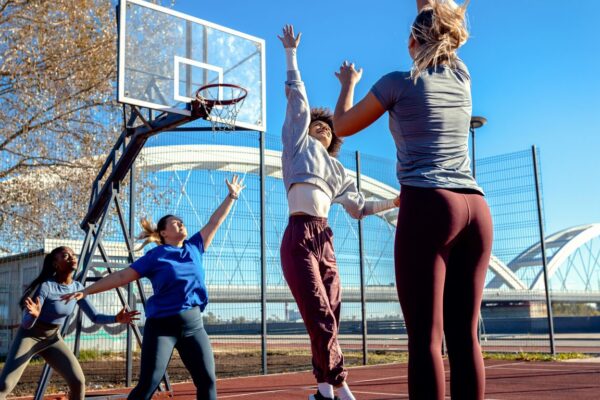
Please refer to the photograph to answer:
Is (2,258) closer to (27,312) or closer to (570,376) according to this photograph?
(27,312)

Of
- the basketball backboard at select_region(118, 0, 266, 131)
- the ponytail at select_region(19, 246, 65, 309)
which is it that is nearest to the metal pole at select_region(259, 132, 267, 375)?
the basketball backboard at select_region(118, 0, 266, 131)

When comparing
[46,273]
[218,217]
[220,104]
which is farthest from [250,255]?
[218,217]

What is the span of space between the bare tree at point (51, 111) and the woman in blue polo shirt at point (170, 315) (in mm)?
9014

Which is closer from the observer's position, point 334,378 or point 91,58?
point 334,378

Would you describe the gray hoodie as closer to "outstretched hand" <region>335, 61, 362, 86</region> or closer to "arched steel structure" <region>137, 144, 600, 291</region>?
"outstretched hand" <region>335, 61, 362, 86</region>

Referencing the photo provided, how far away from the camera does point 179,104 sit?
7.12m

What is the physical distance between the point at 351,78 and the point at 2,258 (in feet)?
36.0


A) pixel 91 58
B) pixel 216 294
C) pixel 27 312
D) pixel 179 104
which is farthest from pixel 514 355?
pixel 91 58

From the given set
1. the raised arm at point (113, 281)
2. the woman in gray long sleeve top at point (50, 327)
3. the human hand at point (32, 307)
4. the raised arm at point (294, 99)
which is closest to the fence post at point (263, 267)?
the woman in gray long sleeve top at point (50, 327)

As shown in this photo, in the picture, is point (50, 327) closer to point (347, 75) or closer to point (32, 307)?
point (32, 307)

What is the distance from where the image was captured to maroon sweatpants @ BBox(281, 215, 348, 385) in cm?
327

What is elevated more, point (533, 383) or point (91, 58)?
point (91, 58)

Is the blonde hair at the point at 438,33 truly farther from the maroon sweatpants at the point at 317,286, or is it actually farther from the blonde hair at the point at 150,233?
the blonde hair at the point at 150,233

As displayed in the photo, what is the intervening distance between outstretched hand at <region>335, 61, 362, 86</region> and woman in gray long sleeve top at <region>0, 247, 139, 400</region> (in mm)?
2986
